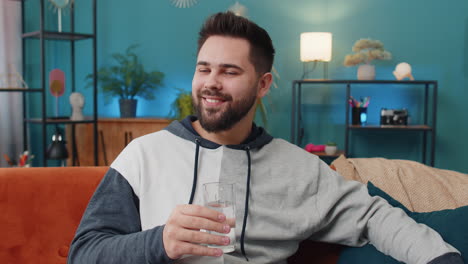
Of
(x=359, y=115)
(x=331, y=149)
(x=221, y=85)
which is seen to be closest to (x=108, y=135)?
(x=331, y=149)

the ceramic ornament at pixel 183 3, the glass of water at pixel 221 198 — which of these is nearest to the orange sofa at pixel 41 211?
the glass of water at pixel 221 198

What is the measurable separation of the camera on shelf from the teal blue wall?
0.29 meters

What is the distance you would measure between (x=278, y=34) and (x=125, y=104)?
160 centimetres

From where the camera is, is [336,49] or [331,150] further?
[336,49]

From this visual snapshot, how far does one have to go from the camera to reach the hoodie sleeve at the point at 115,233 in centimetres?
112

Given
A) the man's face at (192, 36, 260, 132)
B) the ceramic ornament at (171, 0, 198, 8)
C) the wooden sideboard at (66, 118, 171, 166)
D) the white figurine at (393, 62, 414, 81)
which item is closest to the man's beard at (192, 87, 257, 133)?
the man's face at (192, 36, 260, 132)

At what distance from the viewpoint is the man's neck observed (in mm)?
1520

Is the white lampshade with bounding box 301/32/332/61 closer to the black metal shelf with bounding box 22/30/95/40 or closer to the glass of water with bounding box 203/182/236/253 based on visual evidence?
the black metal shelf with bounding box 22/30/95/40

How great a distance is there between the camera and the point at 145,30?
16.0 feet

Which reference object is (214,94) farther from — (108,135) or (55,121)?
(108,135)

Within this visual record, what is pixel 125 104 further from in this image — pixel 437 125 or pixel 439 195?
pixel 439 195

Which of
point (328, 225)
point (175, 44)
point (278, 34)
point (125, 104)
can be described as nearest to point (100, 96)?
point (125, 104)

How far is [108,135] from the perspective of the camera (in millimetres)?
4391

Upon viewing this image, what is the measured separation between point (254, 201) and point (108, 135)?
3.18m
